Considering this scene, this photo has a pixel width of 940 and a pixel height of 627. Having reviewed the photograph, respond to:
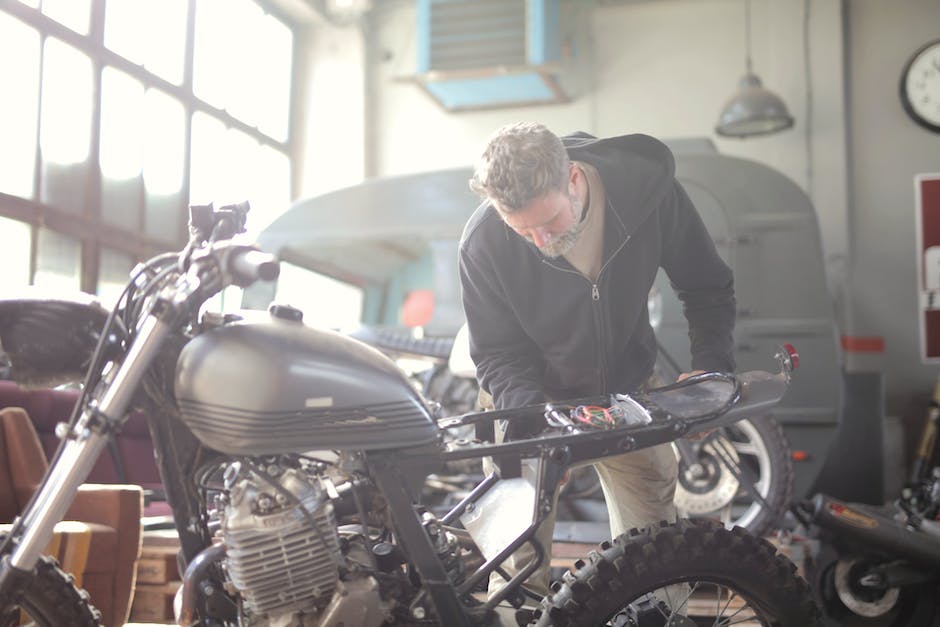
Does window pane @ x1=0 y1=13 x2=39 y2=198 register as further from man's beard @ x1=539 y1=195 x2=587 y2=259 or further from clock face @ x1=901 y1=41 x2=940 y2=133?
clock face @ x1=901 y1=41 x2=940 y2=133

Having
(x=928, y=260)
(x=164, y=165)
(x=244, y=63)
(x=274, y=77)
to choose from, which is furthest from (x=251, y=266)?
(x=274, y=77)

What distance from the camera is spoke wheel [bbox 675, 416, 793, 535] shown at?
3758mm

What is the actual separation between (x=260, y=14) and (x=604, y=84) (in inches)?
108

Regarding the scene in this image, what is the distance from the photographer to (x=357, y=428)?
4.79 feet

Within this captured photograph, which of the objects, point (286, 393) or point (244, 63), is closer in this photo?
point (286, 393)

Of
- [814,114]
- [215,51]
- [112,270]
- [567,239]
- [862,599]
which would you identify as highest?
[215,51]

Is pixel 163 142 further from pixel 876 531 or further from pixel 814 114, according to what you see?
pixel 876 531

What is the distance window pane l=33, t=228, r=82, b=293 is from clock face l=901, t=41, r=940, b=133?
18.1 ft

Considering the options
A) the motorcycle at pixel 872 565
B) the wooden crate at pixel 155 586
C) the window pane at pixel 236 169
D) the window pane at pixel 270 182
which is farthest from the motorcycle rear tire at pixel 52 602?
the window pane at pixel 270 182

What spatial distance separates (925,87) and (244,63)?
194 inches

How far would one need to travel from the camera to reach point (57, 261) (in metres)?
5.03

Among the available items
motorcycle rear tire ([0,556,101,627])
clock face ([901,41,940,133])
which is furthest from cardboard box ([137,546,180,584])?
clock face ([901,41,940,133])

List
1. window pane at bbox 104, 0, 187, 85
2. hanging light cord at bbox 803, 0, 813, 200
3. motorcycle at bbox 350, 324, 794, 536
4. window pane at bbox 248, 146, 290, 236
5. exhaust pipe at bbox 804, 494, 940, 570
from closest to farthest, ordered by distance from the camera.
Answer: exhaust pipe at bbox 804, 494, 940, 570
motorcycle at bbox 350, 324, 794, 536
window pane at bbox 104, 0, 187, 85
hanging light cord at bbox 803, 0, 813, 200
window pane at bbox 248, 146, 290, 236

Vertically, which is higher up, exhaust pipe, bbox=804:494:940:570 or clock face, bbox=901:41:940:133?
clock face, bbox=901:41:940:133
